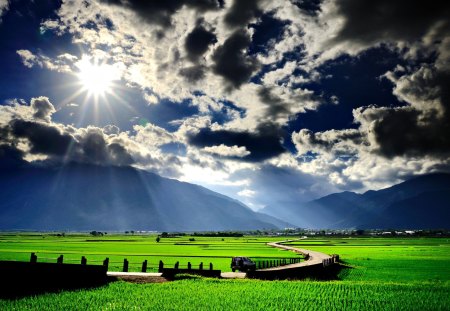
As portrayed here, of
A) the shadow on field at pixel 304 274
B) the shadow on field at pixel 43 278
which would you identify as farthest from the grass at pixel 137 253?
the shadow on field at pixel 43 278

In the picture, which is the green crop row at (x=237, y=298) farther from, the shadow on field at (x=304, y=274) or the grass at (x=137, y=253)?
the grass at (x=137, y=253)

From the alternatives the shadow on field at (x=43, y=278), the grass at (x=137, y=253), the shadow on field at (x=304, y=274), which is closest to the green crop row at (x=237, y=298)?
the shadow on field at (x=43, y=278)

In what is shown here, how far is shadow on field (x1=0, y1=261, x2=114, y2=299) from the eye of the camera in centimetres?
2322

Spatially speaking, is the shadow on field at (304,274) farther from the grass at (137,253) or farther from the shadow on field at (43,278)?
the shadow on field at (43,278)

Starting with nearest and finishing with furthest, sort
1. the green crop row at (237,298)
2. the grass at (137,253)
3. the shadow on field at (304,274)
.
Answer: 1. the green crop row at (237,298)
2. the shadow on field at (304,274)
3. the grass at (137,253)

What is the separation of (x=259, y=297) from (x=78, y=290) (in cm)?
1151

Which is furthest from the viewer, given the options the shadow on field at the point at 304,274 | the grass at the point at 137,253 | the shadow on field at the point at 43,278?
the grass at the point at 137,253

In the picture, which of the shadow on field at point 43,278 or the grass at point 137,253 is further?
the grass at point 137,253

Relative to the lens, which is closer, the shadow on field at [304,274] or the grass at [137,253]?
the shadow on field at [304,274]

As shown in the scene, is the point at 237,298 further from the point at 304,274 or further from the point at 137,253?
the point at 137,253

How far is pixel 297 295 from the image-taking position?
79.5 ft

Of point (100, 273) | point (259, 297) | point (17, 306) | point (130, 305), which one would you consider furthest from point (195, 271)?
point (17, 306)

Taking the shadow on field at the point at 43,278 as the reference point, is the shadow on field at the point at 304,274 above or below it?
below

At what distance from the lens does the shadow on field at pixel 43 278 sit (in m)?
23.2
